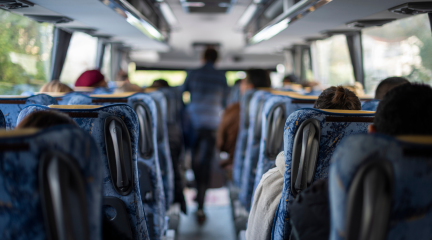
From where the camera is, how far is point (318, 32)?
6023 mm

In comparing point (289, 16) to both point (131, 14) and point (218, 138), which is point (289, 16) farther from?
point (131, 14)

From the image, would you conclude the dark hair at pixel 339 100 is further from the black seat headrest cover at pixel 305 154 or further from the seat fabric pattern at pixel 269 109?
the seat fabric pattern at pixel 269 109

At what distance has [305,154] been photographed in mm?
1682

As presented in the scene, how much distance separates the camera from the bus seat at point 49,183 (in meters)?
0.95

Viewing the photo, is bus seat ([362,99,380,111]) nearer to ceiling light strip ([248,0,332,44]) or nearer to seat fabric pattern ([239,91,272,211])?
seat fabric pattern ([239,91,272,211])

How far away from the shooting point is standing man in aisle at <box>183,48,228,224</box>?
15.9 ft

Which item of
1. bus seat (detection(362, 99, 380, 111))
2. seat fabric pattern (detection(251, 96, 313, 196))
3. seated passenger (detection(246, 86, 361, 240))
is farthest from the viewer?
seat fabric pattern (detection(251, 96, 313, 196))

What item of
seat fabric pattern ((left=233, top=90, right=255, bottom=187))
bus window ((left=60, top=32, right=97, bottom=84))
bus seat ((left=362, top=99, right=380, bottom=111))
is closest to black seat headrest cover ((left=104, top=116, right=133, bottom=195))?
bus seat ((left=362, top=99, right=380, bottom=111))

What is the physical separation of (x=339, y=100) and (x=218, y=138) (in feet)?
9.56

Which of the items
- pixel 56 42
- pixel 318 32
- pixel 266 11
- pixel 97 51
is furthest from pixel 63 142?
pixel 97 51

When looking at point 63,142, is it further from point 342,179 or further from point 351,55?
point 351,55

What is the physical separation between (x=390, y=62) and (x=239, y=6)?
3160 mm

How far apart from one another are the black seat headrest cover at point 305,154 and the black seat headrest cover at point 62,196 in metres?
1.04

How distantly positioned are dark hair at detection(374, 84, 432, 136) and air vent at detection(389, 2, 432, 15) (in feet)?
8.74
